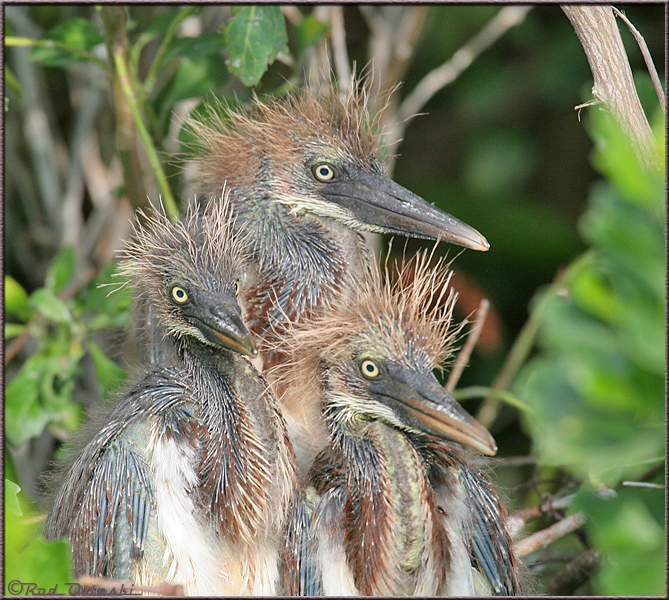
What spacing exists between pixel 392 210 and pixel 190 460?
706mm

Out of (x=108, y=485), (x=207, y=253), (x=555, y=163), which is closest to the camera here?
(x=108, y=485)

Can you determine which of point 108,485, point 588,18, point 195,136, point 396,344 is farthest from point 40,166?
point 588,18

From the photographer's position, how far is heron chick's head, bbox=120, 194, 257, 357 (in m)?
1.37

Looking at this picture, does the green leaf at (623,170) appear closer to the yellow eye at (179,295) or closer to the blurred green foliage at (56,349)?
the yellow eye at (179,295)

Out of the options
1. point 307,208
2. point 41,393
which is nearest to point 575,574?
point 307,208

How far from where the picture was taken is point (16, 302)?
6.18ft

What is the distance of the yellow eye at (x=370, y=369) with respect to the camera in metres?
1.36

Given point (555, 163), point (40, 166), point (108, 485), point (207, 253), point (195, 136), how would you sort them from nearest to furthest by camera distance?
point (108, 485) < point (207, 253) < point (195, 136) < point (40, 166) < point (555, 163)

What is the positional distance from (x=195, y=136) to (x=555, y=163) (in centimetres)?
210

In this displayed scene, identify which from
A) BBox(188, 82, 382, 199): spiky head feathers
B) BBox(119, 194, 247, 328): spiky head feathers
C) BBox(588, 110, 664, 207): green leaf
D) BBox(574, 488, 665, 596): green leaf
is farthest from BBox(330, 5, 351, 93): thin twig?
BBox(574, 488, 665, 596): green leaf

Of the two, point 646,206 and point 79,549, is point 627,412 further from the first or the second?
point 79,549

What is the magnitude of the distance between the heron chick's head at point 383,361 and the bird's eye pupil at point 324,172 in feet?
1.19

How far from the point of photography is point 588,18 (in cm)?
134

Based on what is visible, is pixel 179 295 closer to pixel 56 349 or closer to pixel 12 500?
pixel 12 500
